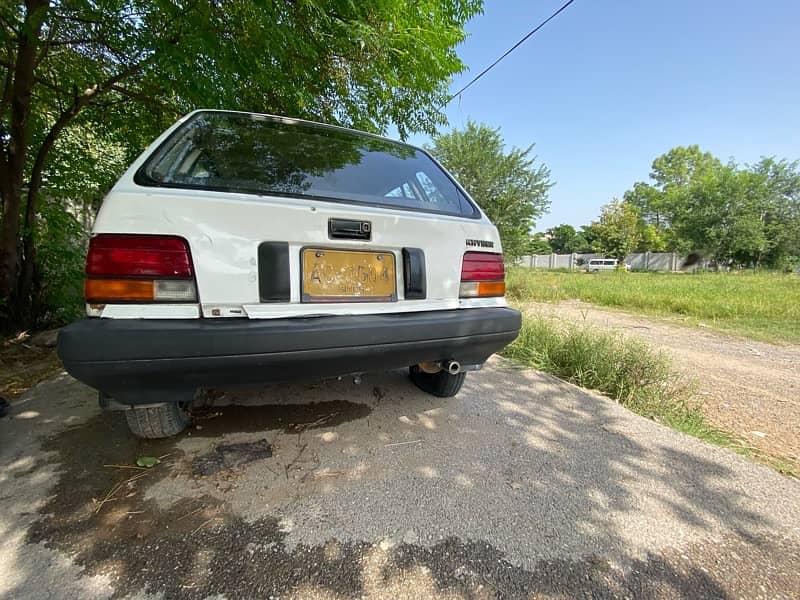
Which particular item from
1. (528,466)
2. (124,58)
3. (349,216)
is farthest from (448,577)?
(124,58)

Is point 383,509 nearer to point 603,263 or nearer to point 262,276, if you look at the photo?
point 262,276

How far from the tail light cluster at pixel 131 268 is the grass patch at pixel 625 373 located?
109 inches

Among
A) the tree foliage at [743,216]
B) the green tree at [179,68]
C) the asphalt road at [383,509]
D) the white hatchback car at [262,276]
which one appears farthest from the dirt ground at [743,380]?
the tree foliage at [743,216]

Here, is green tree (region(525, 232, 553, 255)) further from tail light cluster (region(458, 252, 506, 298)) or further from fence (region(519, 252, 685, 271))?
fence (region(519, 252, 685, 271))

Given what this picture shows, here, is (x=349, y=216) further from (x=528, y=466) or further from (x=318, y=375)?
(x=528, y=466)

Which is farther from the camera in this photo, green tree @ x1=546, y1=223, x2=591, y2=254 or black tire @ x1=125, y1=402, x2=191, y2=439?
green tree @ x1=546, y1=223, x2=591, y2=254

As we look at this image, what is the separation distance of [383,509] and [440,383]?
3.38 feet

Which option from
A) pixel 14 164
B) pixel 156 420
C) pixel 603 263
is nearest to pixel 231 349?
pixel 156 420

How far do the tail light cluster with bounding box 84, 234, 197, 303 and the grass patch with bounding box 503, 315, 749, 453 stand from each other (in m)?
2.78

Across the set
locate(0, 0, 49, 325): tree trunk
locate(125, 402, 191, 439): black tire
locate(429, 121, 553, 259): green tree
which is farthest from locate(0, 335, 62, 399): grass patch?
locate(429, 121, 553, 259): green tree

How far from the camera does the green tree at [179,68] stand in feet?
9.00

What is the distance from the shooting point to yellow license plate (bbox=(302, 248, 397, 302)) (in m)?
1.37

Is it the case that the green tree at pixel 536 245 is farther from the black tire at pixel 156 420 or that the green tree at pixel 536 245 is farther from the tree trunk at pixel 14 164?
the black tire at pixel 156 420

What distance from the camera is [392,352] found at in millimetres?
1429
